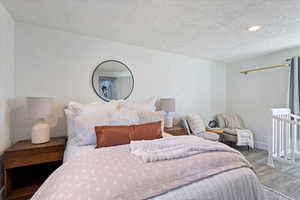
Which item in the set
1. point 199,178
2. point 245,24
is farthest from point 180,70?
point 199,178

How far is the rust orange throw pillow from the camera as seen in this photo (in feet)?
5.39

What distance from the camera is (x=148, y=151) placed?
129 centimetres

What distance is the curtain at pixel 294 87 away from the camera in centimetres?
280

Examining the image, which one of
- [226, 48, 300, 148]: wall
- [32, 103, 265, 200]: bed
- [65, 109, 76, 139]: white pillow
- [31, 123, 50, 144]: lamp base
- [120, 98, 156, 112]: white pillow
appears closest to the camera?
[32, 103, 265, 200]: bed

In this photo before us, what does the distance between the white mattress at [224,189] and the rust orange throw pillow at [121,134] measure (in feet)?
2.94

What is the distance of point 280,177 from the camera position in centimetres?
226

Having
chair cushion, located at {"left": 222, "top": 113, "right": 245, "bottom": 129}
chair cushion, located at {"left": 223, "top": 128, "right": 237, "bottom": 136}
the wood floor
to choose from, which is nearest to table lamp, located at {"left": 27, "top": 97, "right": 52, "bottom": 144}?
the wood floor

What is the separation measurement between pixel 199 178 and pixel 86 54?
2403mm

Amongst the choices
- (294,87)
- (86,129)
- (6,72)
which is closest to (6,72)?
(6,72)

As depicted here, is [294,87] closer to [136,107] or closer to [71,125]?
[136,107]

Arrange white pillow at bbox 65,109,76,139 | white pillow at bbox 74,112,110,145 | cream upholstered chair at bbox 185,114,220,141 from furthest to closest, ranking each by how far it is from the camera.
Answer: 1. cream upholstered chair at bbox 185,114,220,141
2. white pillow at bbox 65,109,76,139
3. white pillow at bbox 74,112,110,145

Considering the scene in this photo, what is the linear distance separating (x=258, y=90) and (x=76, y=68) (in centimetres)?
410

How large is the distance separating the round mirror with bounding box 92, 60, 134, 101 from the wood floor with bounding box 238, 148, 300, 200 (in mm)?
2627

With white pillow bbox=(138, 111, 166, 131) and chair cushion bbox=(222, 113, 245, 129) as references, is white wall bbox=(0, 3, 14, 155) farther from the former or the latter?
chair cushion bbox=(222, 113, 245, 129)
